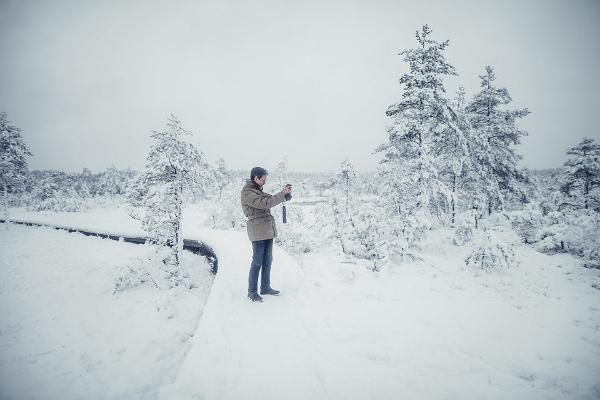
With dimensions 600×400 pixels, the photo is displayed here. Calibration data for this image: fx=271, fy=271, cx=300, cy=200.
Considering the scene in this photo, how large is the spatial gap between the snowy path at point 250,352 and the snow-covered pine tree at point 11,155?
28.8m

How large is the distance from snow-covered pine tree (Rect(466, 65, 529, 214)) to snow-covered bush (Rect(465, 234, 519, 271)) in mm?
9154

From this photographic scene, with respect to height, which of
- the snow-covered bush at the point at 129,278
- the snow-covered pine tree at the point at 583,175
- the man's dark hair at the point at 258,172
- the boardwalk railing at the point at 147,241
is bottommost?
the snow-covered bush at the point at 129,278

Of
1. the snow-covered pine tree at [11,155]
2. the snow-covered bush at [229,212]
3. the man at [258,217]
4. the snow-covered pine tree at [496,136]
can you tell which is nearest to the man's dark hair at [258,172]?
the man at [258,217]

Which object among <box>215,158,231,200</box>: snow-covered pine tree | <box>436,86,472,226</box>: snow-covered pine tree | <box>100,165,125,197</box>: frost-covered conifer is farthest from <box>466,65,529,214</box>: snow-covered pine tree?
<box>100,165,125,197</box>: frost-covered conifer

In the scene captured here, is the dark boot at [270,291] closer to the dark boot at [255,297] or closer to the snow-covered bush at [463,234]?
the dark boot at [255,297]

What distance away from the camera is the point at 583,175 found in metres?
20.3

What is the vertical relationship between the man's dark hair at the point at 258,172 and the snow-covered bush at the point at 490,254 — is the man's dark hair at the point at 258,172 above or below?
above

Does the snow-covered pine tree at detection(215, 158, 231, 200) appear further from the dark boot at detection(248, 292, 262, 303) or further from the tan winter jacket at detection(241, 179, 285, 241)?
the dark boot at detection(248, 292, 262, 303)

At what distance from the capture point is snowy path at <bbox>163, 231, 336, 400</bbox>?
332 centimetres

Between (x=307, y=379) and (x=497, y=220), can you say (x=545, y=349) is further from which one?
(x=497, y=220)

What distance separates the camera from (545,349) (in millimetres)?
4402

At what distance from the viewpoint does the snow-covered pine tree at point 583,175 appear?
→ 1911cm

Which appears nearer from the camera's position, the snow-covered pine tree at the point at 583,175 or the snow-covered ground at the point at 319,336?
the snow-covered ground at the point at 319,336

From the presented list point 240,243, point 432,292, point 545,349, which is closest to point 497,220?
point 432,292
